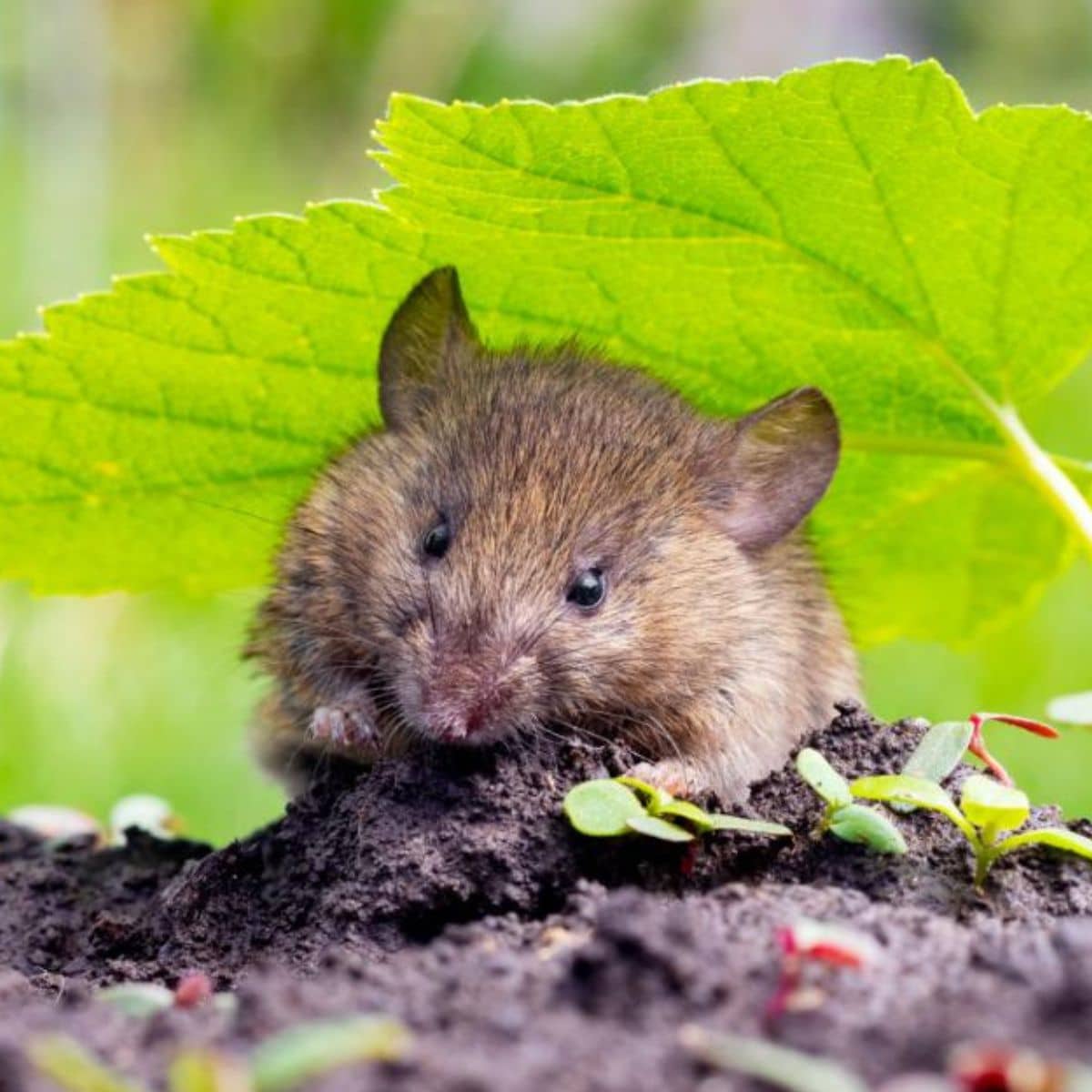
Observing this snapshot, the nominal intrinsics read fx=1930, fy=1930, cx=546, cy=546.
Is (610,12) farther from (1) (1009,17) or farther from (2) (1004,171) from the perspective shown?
(2) (1004,171)

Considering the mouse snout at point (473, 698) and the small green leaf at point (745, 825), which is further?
the mouse snout at point (473, 698)

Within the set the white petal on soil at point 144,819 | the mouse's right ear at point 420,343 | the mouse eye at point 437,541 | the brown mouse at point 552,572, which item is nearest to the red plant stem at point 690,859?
the brown mouse at point 552,572

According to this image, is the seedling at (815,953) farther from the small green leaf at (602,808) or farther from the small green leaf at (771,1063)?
the small green leaf at (602,808)

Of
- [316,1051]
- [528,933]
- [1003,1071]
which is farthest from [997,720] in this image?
[316,1051]

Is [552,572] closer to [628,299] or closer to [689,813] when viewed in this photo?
[628,299]

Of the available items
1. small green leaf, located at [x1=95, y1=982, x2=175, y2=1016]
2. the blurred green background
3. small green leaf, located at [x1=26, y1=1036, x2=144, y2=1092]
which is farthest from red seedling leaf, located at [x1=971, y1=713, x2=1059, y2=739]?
the blurred green background
